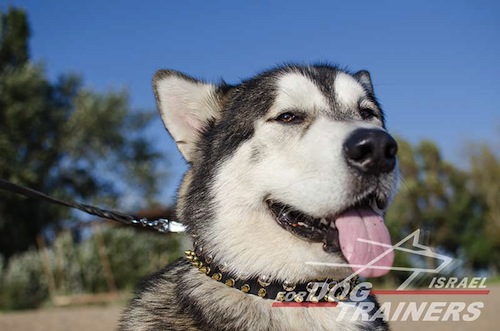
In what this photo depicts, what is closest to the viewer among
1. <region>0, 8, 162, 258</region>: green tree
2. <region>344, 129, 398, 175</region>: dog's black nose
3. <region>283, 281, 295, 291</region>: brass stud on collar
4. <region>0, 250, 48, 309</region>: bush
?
<region>344, 129, 398, 175</region>: dog's black nose

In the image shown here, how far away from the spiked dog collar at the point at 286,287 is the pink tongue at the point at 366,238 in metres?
0.22

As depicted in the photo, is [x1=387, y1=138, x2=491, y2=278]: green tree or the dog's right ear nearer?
the dog's right ear

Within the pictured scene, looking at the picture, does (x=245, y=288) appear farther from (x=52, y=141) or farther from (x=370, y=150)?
(x=52, y=141)

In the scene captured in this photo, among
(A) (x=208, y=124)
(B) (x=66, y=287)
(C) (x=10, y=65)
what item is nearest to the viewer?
(A) (x=208, y=124)

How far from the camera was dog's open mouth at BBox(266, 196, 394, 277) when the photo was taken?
330 centimetres

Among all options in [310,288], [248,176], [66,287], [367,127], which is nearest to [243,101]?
[248,176]

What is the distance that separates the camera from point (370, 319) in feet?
11.6

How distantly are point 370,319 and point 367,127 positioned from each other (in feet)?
3.84

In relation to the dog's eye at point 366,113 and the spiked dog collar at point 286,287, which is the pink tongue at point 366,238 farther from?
the dog's eye at point 366,113

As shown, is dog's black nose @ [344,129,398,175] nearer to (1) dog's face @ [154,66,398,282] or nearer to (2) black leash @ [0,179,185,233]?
(1) dog's face @ [154,66,398,282]

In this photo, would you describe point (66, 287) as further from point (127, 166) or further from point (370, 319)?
point (370, 319)

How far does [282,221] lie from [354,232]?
16.8 inches

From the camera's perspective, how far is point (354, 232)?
11.0 feet

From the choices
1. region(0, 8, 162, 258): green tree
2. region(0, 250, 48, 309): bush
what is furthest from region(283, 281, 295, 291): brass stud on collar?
region(0, 8, 162, 258): green tree
